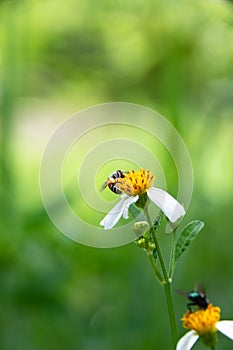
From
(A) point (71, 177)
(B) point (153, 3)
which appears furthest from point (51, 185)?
(B) point (153, 3)

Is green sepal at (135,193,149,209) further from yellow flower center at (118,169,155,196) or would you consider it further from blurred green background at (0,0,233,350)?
blurred green background at (0,0,233,350)

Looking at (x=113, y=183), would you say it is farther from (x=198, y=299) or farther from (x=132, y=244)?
(x=132, y=244)

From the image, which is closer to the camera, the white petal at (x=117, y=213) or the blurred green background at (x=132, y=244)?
the white petal at (x=117, y=213)

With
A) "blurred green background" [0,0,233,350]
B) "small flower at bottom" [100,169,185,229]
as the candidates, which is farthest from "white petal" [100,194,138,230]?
"blurred green background" [0,0,233,350]

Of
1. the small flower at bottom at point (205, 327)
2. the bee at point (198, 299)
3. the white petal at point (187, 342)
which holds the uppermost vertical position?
the bee at point (198, 299)

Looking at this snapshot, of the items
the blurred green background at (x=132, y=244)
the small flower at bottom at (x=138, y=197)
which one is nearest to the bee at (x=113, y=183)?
the small flower at bottom at (x=138, y=197)

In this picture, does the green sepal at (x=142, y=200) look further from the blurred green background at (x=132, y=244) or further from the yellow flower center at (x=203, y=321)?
the blurred green background at (x=132, y=244)

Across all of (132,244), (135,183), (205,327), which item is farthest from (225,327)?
(132,244)
